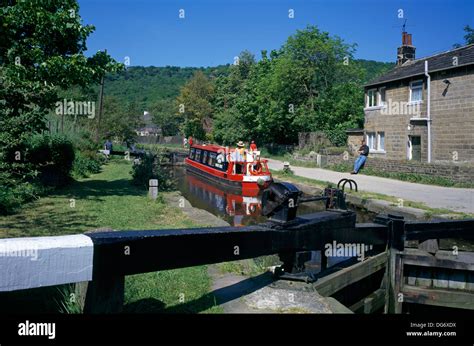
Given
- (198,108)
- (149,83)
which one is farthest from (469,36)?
(149,83)

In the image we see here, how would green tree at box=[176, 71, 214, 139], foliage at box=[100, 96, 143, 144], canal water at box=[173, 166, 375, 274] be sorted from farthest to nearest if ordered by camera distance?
green tree at box=[176, 71, 214, 139] → foliage at box=[100, 96, 143, 144] → canal water at box=[173, 166, 375, 274]

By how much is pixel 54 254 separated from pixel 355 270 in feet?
13.0

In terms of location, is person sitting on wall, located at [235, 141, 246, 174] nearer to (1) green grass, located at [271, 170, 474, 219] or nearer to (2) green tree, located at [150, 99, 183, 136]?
(1) green grass, located at [271, 170, 474, 219]

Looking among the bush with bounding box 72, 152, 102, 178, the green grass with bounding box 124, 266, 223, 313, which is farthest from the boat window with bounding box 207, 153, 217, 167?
the green grass with bounding box 124, 266, 223, 313

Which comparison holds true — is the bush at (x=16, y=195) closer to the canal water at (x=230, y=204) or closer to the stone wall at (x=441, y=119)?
the canal water at (x=230, y=204)

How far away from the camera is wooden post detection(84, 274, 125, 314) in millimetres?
2551

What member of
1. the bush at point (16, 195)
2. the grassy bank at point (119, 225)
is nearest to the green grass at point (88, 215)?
the grassy bank at point (119, 225)

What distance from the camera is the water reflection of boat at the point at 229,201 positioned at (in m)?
13.5

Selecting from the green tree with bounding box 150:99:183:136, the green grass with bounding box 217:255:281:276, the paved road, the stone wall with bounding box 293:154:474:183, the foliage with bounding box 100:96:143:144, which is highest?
the green tree with bounding box 150:99:183:136

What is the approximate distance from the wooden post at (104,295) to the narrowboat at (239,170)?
48.6 ft

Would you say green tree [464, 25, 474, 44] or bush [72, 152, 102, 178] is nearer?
bush [72, 152, 102, 178]

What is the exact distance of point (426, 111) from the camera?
20.4 metres

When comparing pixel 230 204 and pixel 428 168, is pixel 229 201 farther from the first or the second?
pixel 428 168

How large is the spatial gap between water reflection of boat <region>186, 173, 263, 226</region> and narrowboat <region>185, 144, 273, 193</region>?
15.8 inches
